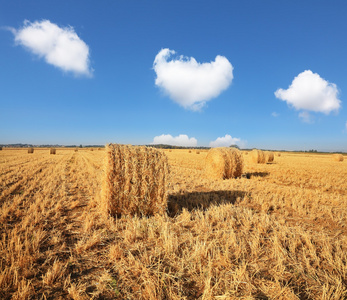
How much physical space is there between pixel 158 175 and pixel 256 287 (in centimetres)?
364

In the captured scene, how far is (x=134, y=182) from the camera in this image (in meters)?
5.56

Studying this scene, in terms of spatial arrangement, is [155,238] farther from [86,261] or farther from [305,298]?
[305,298]

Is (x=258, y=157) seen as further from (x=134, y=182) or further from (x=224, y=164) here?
(x=134, y=182)

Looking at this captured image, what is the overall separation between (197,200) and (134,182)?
8.64 ft

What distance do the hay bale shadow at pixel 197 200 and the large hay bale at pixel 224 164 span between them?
141 inches

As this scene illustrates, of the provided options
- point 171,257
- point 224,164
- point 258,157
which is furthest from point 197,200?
point 258,157

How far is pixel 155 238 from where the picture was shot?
4.10 m

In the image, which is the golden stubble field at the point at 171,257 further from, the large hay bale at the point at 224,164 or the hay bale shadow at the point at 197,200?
the large hay bale at the point at 224,164

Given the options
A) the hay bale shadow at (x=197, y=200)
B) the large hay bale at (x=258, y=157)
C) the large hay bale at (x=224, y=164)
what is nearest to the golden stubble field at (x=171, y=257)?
the hay bale shadow at (x=197, y=200)

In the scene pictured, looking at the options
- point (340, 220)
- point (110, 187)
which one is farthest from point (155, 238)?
point (340, 220)

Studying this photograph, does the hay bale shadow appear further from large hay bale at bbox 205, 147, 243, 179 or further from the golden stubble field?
large hay bale at bbox 205, 147, 243, 179

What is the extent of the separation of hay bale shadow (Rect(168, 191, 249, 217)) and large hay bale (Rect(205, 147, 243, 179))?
11.7ft

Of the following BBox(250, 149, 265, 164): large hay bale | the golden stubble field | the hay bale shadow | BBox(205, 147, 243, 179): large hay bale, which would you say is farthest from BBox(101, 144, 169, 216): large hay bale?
BBox(250, 149, 265, 164): large hay bale

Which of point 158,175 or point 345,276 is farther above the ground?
point 158,175
